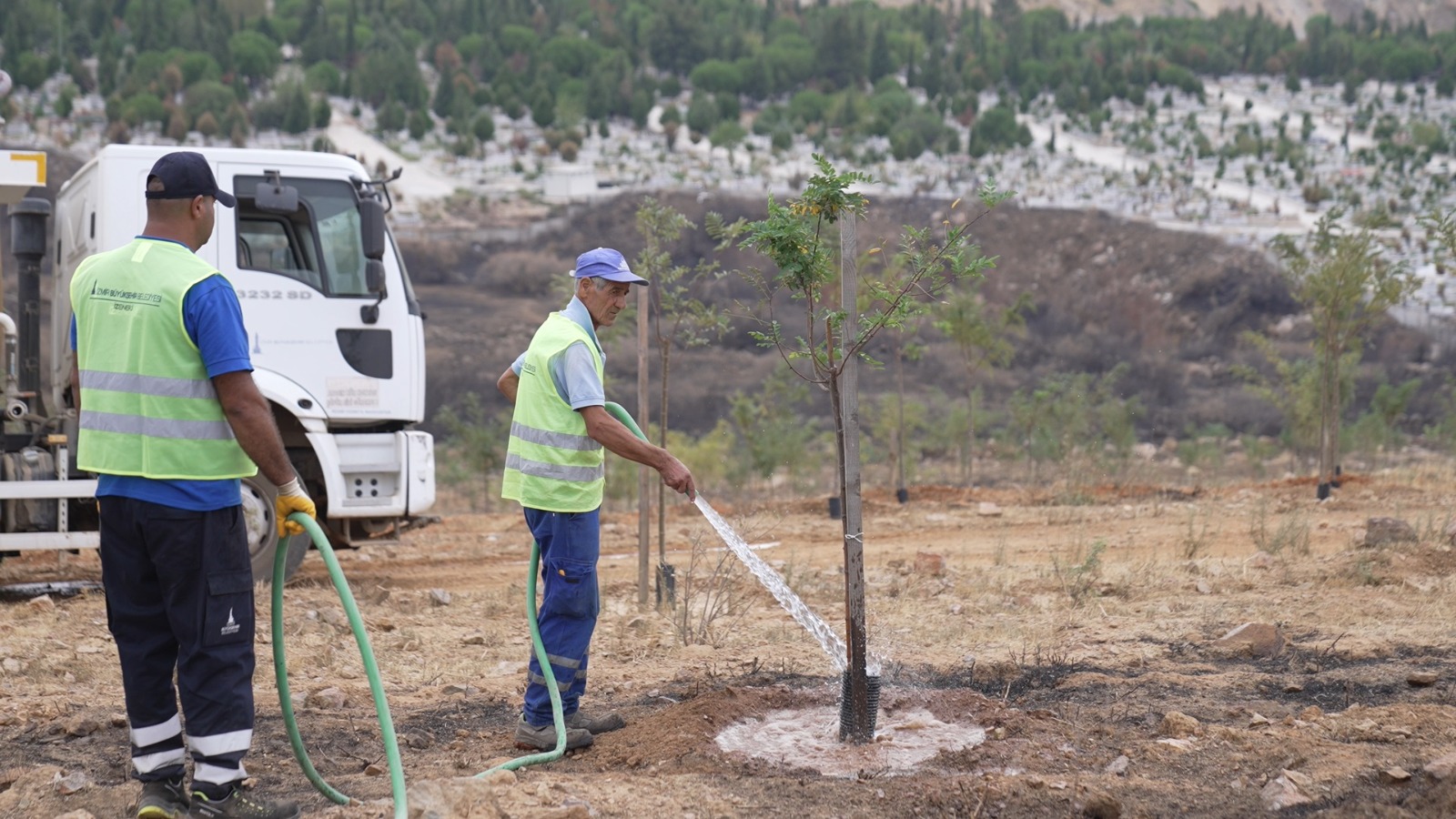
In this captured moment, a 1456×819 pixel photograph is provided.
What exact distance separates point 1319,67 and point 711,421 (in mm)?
66690

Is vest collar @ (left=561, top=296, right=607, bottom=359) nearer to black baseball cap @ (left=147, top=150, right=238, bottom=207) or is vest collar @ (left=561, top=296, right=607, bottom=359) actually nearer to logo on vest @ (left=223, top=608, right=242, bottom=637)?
black baseball cap @ (left=147, top=150, right=238, bottom=207)

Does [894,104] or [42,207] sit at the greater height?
[894,104]

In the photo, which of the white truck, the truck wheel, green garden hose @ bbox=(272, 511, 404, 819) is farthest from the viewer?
the truck wheel

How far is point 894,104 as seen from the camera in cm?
7169

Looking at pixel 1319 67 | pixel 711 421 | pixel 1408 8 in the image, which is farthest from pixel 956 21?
pixel 711 421

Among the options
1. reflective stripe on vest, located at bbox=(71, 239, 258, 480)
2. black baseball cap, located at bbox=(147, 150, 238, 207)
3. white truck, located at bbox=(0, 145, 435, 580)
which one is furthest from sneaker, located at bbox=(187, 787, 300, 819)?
white truck, located at bbox=(0, 145, 435, 580)

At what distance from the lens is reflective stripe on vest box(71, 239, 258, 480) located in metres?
3.98

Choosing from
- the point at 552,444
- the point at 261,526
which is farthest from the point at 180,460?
the point at 261,526

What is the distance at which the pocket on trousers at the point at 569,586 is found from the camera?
17.0 feet

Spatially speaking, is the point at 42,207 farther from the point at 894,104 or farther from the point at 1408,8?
the point at 1408,8

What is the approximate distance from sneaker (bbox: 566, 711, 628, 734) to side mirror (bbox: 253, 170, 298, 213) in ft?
15.0

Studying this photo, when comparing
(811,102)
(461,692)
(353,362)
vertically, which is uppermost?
(811,102)

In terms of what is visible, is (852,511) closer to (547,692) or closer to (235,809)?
(547,692)

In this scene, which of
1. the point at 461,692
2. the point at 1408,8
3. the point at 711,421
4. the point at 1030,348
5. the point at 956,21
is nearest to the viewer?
the point at 461,692
